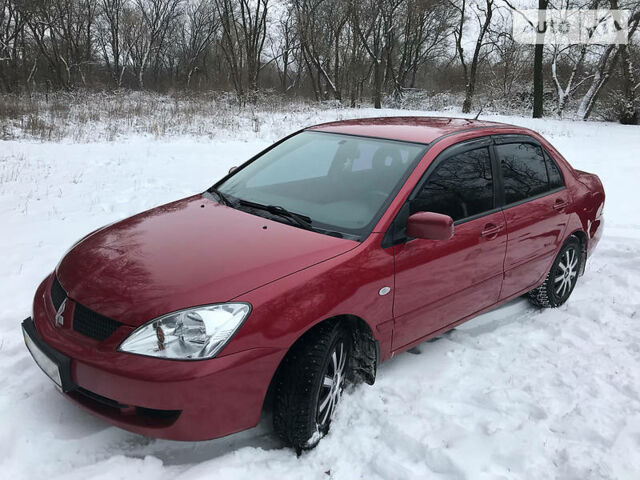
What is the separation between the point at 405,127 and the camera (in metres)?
3.46

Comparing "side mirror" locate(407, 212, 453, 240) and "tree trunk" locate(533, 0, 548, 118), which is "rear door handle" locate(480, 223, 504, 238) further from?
"tree trunk" locate(533, 0, 548, 118)

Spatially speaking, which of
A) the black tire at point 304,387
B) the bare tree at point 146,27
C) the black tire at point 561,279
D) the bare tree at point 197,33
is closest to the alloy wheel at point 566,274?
the black tire at point 561,279

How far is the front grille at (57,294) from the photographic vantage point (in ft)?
7.92

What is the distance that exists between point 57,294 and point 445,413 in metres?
2.22

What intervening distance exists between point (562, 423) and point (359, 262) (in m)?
1.49

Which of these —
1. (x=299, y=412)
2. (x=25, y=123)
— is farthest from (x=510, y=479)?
(x=25, y=123)

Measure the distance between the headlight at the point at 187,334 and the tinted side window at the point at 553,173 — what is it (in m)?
3.02

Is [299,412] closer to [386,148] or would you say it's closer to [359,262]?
[359,262]

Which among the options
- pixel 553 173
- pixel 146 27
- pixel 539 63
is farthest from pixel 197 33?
pixel 553 173

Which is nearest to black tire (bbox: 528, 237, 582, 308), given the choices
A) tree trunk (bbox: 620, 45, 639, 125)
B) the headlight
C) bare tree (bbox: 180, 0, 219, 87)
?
the headlight

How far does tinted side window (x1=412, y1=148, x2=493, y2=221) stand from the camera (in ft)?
9.58

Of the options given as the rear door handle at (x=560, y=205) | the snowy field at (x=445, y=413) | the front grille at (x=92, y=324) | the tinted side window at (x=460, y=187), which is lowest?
the snowy field at (x=445, y=413)

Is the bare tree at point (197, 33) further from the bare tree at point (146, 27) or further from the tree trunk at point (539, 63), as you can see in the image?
the tree trunk at point (539, 63)

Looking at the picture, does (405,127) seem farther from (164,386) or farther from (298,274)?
(164,386)
